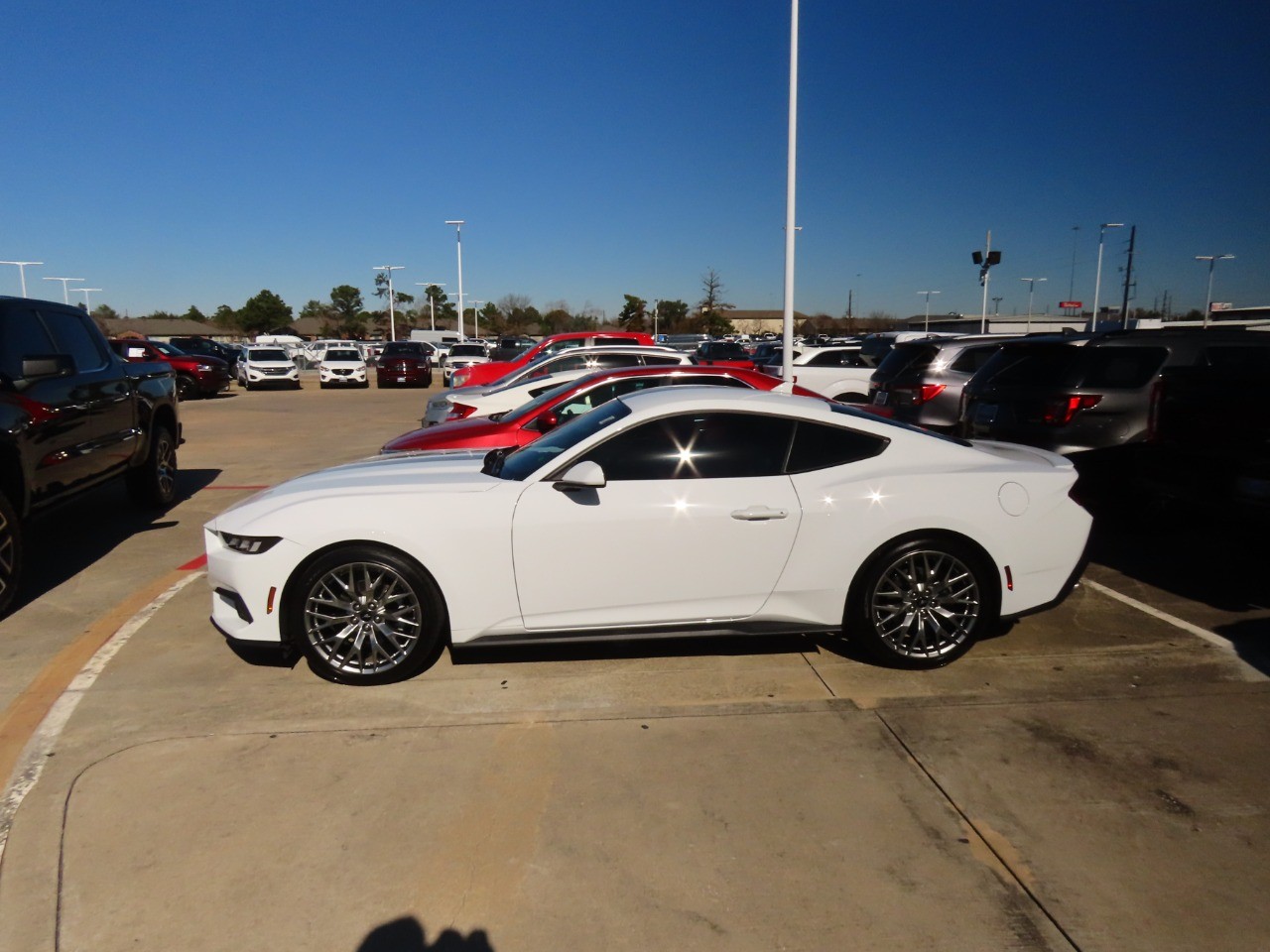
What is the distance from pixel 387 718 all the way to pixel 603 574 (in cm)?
123

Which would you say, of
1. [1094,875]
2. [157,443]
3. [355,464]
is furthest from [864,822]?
[157,443]

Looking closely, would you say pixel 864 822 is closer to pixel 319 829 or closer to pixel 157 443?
pixel 319 829

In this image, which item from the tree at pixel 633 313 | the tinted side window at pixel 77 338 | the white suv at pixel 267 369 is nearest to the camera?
the tinted side window at pixel 77 338

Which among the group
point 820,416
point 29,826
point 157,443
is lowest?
point 29,826

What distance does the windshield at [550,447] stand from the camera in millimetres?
4758

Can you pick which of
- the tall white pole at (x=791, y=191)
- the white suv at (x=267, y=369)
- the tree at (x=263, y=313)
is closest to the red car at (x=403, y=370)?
the white suv at (x=267, y=369)

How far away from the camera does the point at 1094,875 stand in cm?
305

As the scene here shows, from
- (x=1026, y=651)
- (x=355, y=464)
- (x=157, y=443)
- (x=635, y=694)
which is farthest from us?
(x=157, y=443)

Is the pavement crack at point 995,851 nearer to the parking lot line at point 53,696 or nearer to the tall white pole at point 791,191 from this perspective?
the parking lot line at point 53,696

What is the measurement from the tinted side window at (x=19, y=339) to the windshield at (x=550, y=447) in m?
3.86

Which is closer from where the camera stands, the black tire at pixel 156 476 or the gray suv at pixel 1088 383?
the gray suv at pixel 1088 383

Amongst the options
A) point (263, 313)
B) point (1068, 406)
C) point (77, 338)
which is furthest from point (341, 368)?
A: point (263, 313)

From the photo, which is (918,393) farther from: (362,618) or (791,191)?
(362,618)

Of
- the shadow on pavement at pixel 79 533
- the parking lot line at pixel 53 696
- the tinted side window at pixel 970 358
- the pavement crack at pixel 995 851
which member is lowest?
the shadow on pavement at pixel 79 533
